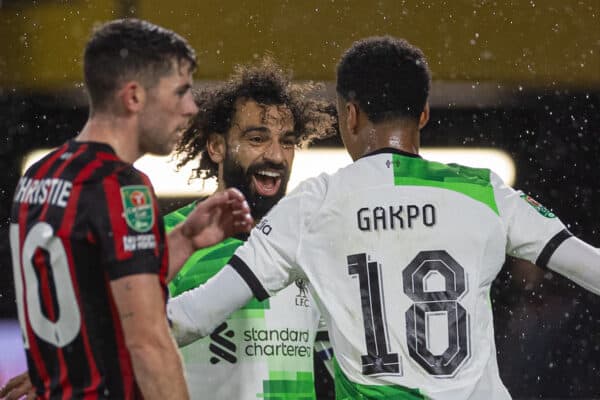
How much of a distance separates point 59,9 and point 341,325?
430 cm

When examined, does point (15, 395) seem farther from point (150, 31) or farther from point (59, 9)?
point (59, 9)

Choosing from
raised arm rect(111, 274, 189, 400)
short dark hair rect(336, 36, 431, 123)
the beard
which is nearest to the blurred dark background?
the beard

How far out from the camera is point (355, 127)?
346 centimetres

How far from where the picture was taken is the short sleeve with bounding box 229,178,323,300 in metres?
3.35

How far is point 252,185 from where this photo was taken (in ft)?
15.2

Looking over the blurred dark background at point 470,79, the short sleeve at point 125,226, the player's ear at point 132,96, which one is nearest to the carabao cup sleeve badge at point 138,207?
the short sleeve at point 125,226

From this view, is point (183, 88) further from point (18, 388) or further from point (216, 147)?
point (216, 147)

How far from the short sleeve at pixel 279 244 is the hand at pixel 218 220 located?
0.13 m

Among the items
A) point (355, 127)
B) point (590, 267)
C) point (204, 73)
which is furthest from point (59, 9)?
point (590, 267)

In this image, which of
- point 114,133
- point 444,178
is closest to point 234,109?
point 444,178

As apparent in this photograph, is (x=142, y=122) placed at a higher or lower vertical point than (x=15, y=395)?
higher

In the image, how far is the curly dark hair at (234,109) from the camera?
4.96 meters

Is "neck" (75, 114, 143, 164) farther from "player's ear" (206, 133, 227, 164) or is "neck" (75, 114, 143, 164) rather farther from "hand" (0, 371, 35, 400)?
"player's ear" (206, 133, 227, 164)

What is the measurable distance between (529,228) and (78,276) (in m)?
1.36
